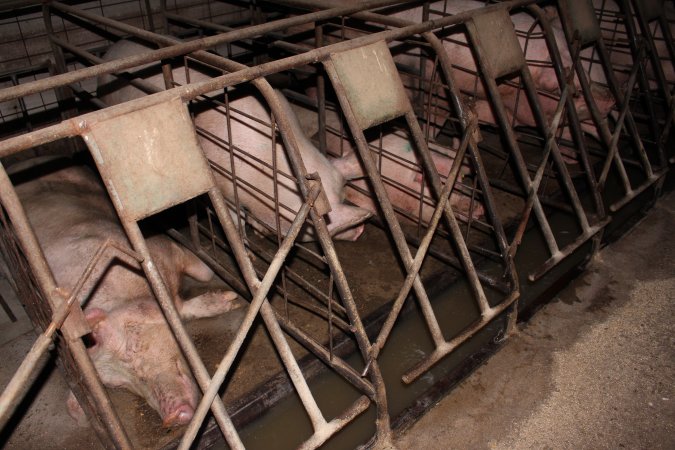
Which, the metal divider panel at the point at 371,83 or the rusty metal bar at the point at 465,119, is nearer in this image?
the metal divider panel at the point at 371,83

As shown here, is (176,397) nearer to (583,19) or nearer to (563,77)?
(563,77)

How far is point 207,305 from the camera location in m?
3.29

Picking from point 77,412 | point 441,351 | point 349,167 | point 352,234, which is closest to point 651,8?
point 349,167

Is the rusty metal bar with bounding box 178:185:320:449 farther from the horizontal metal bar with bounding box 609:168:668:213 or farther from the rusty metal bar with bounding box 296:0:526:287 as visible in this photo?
the horizontal metal bar with bounding box 609:168:668:213

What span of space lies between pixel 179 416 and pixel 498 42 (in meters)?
2.45

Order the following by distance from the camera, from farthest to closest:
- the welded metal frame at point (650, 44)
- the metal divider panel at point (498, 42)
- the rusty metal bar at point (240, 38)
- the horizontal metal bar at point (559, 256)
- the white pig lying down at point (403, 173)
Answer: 1. the white pig lying down at point (403, 173)
2. the welded metal frame at point (650, 44)
3. the horizontal metal bar at point (559, 256)
4. the metal divider panel at point (498, 42)
5. the rusty metal bar at point (240, 38)

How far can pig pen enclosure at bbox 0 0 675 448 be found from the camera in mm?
1924

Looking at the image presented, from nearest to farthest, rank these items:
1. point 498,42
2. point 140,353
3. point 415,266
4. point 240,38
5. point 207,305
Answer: point 415,266 → point 240,38 → point 140,353 → point 498,42 → point 207,305

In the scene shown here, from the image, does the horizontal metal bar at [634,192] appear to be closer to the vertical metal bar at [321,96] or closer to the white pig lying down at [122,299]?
the vertical metal bar at [321,96]

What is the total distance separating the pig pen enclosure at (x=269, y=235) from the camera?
1.92 m

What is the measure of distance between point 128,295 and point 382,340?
1460 mm

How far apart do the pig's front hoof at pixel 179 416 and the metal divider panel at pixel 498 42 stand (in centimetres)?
225

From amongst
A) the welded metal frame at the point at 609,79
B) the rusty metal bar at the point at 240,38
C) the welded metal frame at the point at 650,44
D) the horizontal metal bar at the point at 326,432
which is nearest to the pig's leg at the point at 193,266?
the rusty metal bar at the point at 240,38

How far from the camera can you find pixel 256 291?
201 centimetres
